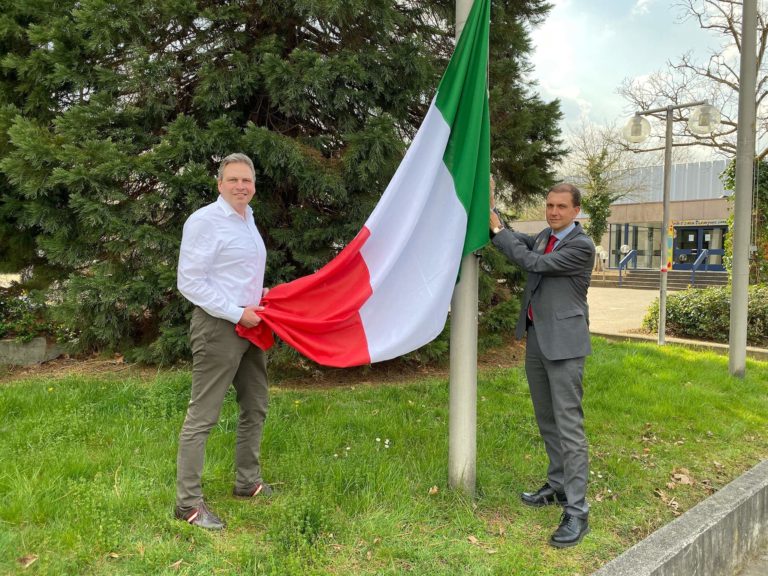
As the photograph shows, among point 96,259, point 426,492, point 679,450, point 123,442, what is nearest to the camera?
point 426,492

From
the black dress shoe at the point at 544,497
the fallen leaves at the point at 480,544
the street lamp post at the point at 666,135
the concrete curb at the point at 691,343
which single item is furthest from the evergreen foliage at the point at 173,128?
the concrete curb at the point at 691,343

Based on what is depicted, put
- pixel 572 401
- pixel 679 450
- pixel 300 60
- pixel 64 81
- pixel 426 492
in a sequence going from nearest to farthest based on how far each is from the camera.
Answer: pixel 572 401, pixel 426 492, pixel 679 450, pixel 300 60, pixel 64 81

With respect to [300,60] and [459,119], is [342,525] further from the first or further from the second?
[300,60]

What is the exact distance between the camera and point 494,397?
20.4ft

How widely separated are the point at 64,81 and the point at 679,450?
7.19 m

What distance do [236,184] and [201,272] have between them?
0.55 m

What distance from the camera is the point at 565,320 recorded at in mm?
3543

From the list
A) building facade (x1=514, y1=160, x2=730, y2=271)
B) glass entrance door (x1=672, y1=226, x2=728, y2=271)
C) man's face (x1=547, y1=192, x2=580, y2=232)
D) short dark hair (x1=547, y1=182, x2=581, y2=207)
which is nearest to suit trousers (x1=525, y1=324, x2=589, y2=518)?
man's face (x1=547, y1=192, x2=580, y2=232)

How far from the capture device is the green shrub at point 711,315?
10312 millimetres

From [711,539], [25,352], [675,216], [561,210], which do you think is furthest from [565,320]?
[675,216]

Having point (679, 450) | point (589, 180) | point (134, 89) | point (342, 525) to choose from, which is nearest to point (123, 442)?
point (342, 525)

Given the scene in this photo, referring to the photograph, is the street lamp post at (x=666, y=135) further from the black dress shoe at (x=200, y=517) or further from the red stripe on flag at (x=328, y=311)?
the black dress shoe at (x=200, y=517)

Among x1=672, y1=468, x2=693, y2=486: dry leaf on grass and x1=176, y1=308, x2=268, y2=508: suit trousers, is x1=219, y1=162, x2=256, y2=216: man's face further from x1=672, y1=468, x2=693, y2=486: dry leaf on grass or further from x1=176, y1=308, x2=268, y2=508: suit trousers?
x1=672, y1=468, x2=693, y2=486: dry leaf on grass

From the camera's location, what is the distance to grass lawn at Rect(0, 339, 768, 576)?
3104mm
